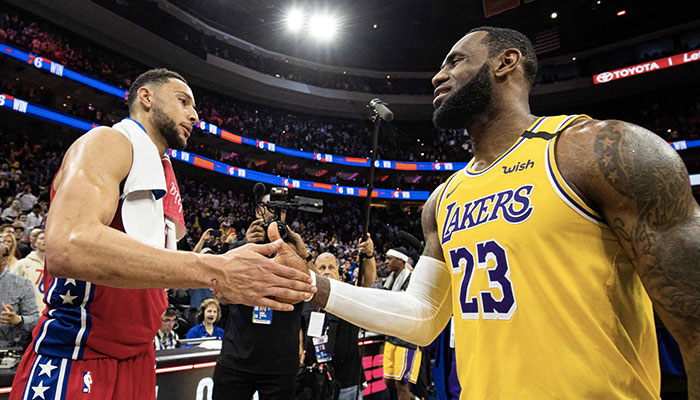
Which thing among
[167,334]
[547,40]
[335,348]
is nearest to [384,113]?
[335,348]

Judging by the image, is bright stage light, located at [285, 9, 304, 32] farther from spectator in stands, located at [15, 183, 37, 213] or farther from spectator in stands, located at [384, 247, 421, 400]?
spectator in stands, located at [384, 247, 421, 400]

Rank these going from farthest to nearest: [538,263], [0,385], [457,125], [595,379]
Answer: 1. [0,385]
2. [457,125]
3. [538,263]
4. [595,379]

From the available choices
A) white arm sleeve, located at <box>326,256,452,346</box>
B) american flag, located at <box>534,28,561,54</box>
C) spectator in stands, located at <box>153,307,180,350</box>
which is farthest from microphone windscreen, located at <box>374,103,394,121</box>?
american flag, located at <box>534,28,561,54</box>

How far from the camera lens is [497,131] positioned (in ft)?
5.80

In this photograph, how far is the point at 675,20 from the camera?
20.6 m

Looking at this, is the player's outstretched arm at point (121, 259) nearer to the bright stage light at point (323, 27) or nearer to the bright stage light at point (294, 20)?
the bright stage light at point (294, 20)

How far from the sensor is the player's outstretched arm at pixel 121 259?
1296 millimetres

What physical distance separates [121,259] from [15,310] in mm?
3450

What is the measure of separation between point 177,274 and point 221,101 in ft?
77.6

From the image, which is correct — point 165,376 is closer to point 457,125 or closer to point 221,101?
point 457,125

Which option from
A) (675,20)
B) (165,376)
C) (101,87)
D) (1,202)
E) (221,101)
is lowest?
Result: (165,376)

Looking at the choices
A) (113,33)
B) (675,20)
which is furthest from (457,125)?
(675,20)

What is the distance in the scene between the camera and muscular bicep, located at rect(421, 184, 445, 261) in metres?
1.85

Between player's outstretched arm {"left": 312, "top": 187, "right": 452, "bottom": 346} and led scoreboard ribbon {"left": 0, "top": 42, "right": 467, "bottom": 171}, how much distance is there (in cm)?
1365
